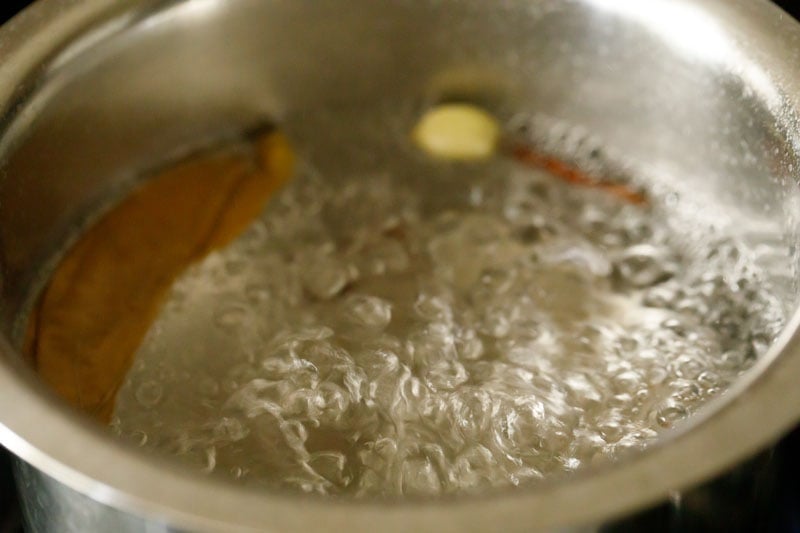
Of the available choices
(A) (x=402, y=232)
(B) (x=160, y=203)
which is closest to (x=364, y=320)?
(A) (x=402, y=232)

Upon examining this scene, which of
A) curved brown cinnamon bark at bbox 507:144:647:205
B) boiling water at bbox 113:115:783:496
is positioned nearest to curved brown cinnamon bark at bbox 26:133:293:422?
boiling water at bbox 113:115:783:496

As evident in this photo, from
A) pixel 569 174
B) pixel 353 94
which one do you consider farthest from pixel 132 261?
pixel 569 174

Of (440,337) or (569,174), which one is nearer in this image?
(440,337)

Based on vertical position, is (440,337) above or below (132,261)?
above

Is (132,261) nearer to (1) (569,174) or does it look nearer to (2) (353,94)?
(2) (353,94)

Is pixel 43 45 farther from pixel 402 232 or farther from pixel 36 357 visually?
pixel 402 232

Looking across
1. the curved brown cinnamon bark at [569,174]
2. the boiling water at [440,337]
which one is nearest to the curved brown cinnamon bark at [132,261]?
the boiling water at [440,337]

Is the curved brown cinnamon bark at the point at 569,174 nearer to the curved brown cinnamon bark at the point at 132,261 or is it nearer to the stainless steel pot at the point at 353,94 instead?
the stainless steel pot at the point at 353,94
